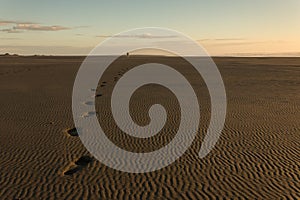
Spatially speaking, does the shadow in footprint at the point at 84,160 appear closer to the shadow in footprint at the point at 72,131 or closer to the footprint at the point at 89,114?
the shadow in footprint at the point at 72,131

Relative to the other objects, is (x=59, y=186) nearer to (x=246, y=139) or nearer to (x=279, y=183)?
(x=279, y=183)

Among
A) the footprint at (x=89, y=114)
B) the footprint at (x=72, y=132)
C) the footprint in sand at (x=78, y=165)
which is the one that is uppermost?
the footprint at (x=89, y=114)

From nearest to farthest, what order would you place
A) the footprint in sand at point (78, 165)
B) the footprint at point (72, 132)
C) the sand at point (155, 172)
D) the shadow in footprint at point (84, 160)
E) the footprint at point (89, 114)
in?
the sand at point (155, 172)
the footprint in sand at point (78, 165)
the shadow in footprint at point (84, 160)
the footprint at point (72, 132)
the footprint at point (89, 114)

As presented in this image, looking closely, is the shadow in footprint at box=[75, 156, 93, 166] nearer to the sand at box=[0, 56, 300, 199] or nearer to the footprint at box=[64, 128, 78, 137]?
the sand at box=[0, 56, 300, 199]

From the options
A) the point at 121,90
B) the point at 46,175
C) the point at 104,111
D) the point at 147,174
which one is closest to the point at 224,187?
the point at 147,174

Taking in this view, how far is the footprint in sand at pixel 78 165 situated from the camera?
10750 mm

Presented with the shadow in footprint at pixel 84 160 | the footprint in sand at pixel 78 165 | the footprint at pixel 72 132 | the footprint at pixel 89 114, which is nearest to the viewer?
the footprint in sand at pixel 78 165

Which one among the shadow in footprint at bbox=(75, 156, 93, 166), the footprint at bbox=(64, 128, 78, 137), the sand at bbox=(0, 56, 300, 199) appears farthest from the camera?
the footprint at bbox=(64, 128, 78, 137)

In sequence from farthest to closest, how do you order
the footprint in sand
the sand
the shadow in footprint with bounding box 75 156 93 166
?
1. the shadow in footprint with bounding box 75 156 93 166
2. the footprint in sand
3. the sand

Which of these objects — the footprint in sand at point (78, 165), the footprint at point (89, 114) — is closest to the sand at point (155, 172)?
the footprint in sand at point (78, 165)

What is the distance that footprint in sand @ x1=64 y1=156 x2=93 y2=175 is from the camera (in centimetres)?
1075

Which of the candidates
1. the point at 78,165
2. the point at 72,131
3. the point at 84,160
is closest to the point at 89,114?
the point at 72,131

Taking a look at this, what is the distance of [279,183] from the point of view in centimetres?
983

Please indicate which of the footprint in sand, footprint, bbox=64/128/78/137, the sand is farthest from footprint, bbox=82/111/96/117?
the footprint in sand
